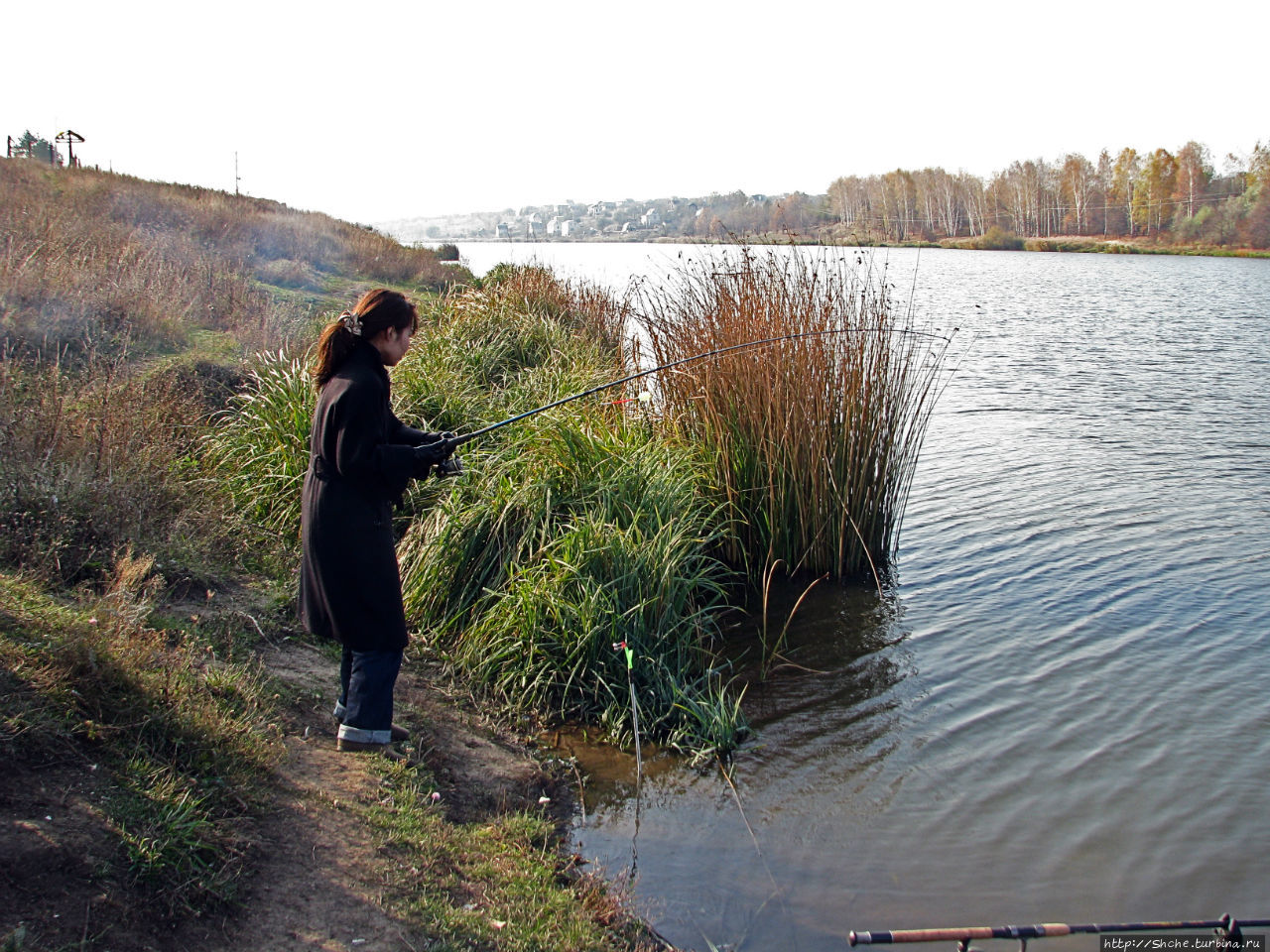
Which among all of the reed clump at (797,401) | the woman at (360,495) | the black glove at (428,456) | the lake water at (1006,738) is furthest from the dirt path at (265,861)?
the reed clump at (797,401)

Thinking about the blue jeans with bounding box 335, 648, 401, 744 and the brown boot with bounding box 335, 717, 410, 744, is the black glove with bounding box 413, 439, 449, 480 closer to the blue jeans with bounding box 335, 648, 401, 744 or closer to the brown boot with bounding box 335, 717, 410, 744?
the blue jeans with bounding box 335, 648, 401, 744

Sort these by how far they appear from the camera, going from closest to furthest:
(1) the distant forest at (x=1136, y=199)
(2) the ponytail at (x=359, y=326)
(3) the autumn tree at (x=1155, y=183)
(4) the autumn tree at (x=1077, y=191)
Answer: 1. (2) the ponytail at (x=359, y=326)
2. (1) the distant forest at (x=1136, y=199)
3. (3) the autumn tree at (x=1155, y=183)
4. (4) the autumn tree at (x=1077, y=191)

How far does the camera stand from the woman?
12.6 ft

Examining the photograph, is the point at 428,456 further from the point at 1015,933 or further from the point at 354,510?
the point at 1015,933

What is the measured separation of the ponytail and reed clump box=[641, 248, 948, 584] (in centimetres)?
346

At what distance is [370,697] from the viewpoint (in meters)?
4.11

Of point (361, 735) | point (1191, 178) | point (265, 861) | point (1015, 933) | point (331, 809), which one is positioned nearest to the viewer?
point (1015, 933)

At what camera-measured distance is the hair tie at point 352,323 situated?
3.89 metres

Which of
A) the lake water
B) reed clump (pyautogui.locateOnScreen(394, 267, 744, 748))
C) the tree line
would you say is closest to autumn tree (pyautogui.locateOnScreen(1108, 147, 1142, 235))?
the tree line

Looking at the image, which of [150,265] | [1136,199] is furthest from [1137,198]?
[150,265]

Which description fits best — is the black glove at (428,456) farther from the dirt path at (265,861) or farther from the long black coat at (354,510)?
the dirt path at (265,861)

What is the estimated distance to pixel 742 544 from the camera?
700 cm

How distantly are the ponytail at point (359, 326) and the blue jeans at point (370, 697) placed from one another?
124 cm

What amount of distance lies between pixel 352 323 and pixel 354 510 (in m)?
0.78
